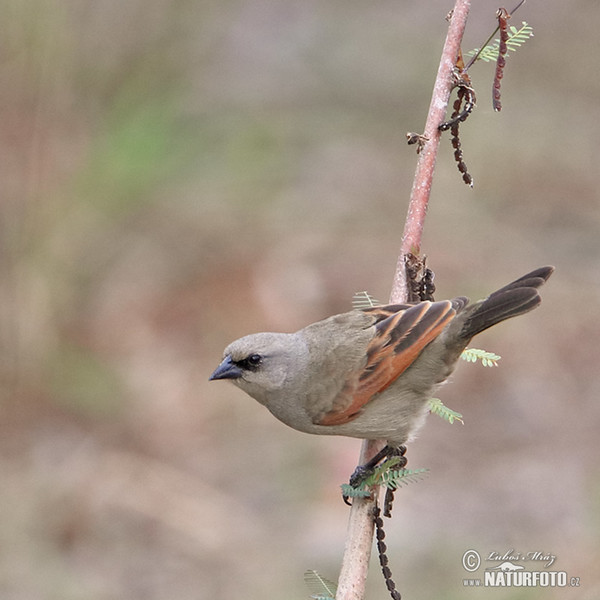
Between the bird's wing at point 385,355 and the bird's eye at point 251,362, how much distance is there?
422mm

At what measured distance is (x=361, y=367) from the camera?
455 centimetres

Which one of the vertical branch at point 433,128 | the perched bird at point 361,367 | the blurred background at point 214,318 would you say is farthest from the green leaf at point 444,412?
the blurred background at point 214,318

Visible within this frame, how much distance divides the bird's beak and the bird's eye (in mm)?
36

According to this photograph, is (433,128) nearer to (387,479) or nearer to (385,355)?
(385,355)

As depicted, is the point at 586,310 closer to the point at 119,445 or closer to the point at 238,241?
the point at 238,241

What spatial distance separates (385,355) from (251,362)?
0.67 m

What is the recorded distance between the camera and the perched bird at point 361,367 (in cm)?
438

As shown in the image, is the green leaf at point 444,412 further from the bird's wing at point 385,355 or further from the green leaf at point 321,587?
the green leaf at point 321,587

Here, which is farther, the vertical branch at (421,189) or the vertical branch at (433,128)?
the vertical branch at (433,128)

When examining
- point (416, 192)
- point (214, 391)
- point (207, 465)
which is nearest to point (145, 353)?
point (214, 391)

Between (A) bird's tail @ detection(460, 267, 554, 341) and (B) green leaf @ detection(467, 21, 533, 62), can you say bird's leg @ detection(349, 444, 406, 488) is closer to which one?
(A) bird's tail @ detection(460, 267, 554, 341)

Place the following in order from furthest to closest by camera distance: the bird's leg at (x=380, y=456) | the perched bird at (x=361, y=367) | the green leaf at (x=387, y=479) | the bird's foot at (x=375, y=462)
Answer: the perched bird at (x=361, y=367)
the bird's leg at (x=380, y=456)
the bird's foot at (x=375, y=462)
the green leaf at (x=387, y=479)

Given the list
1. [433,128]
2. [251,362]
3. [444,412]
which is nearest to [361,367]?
[251,362]

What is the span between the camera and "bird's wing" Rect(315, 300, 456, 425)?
4285 mm
